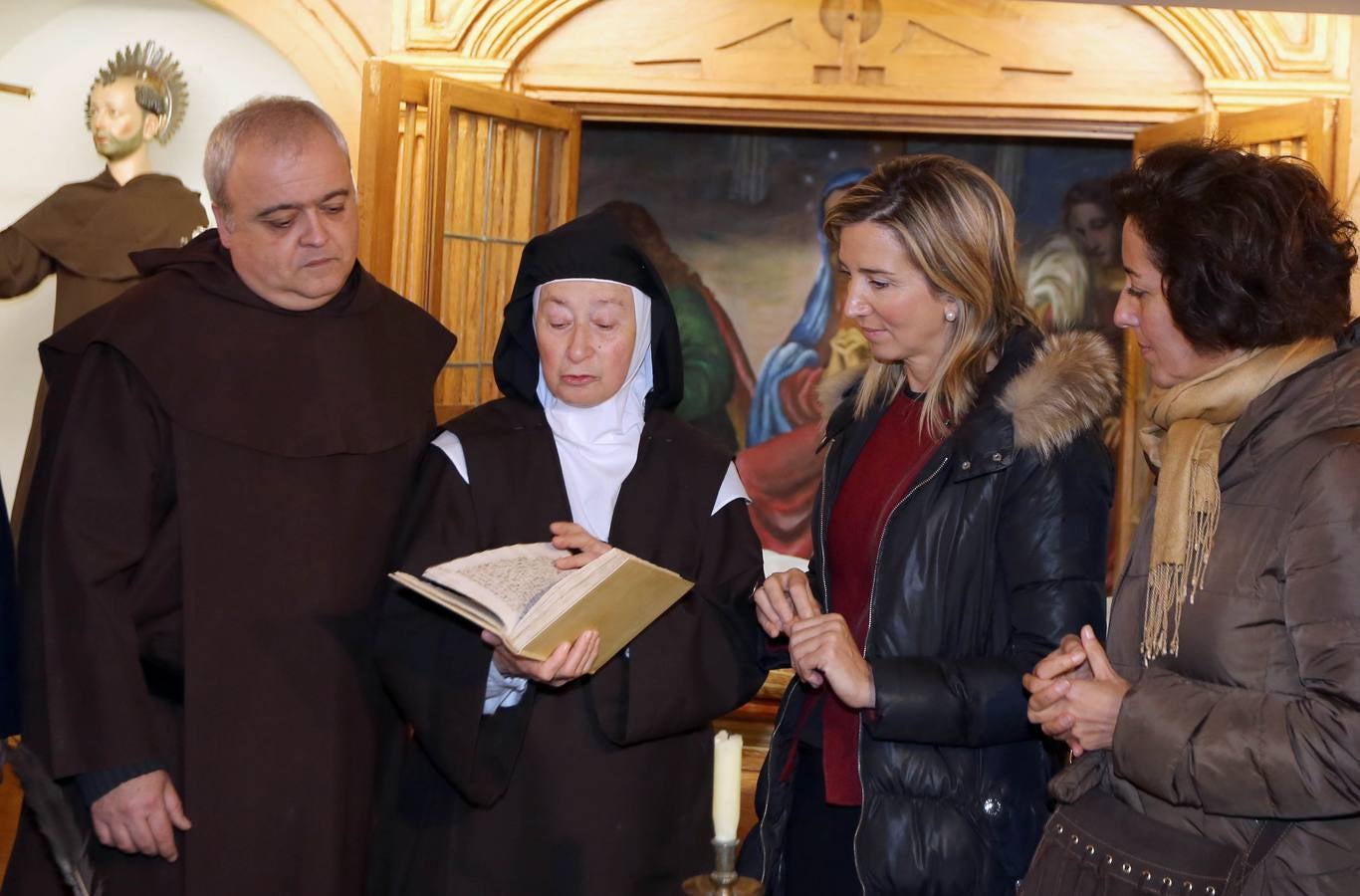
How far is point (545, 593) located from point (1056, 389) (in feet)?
3.09

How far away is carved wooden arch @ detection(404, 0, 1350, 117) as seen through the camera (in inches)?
264

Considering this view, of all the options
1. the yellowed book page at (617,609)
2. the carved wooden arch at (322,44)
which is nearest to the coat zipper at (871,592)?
the yellowed book page at (617,609)

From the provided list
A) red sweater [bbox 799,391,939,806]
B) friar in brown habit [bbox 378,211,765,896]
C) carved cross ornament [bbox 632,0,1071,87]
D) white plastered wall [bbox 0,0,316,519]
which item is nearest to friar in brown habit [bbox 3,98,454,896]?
friar in brown habit [bbox 378,211,765,896]

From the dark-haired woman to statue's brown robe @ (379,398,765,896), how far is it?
0.80 meters

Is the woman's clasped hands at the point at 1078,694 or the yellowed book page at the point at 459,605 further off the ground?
the yellowed book page at the point at 459,605

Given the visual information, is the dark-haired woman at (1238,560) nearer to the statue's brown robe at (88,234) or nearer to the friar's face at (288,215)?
the friar's face at (288,215)

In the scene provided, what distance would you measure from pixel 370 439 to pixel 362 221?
3.72 meters

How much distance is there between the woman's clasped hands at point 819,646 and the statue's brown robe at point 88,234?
5.39 m

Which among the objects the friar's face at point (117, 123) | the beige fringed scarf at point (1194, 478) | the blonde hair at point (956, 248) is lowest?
the beige fringed scarf at point (1194, 478)

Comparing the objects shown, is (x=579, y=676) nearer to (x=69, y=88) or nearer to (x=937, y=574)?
(x=937, y=574)

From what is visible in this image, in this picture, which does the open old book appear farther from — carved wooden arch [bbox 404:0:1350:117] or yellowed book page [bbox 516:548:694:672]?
carved wooden arch [bbox 404:0:1350:117]

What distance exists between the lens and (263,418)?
3016 mm

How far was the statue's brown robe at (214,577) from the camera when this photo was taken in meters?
2.79

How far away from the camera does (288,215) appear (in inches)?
119
